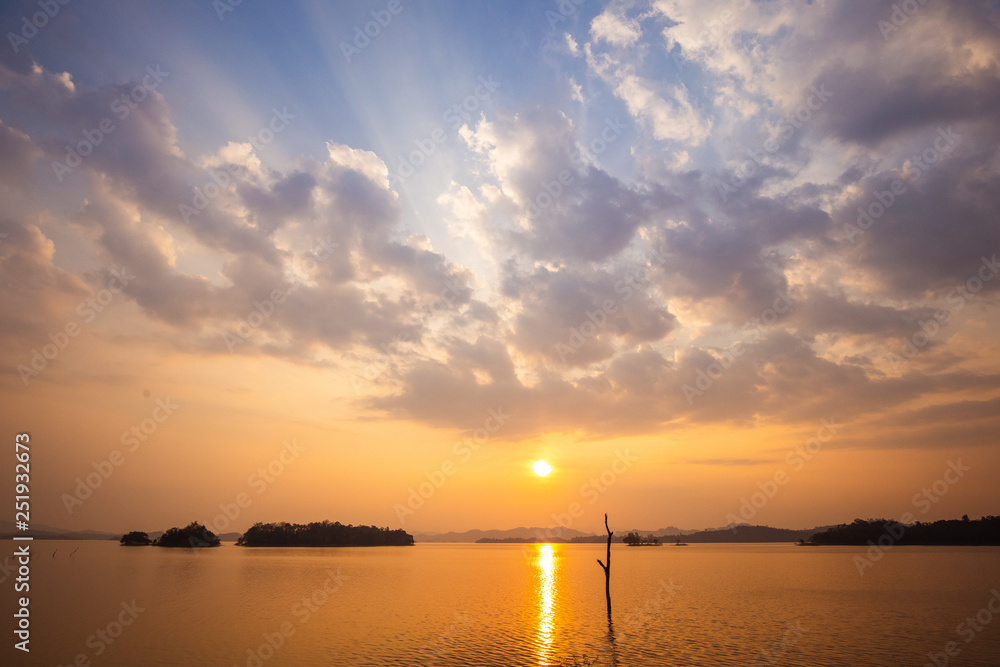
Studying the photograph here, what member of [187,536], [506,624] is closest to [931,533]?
[506,624]

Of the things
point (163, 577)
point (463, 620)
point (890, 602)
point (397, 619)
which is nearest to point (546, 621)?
point (463, 620)

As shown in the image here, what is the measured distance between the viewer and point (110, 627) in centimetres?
3281

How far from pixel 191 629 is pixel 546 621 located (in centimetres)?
2353

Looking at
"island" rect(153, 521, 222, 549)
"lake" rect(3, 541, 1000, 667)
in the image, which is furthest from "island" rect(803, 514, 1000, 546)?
"island" rect(153, 521, 222, 549)

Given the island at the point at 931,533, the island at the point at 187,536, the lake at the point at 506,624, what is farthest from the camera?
the island at the point at 187,536

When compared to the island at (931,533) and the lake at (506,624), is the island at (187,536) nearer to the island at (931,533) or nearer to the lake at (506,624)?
the lake at (506,624)

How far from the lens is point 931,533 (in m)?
177

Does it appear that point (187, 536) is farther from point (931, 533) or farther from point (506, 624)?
point (931, 533)

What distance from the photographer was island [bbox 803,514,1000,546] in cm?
15632

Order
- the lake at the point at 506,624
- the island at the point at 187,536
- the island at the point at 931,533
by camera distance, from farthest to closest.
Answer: the island at the point at 187,536
the island at the point at 931,533
the lake at the point at 506,624

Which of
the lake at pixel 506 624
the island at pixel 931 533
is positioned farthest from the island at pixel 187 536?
the island at pixel 931 533

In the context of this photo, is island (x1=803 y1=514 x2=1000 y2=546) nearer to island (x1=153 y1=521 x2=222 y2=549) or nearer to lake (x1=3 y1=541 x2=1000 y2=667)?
lake (x1=3 y1=541 x2=1000 y2=667)

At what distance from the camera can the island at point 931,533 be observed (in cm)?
15632

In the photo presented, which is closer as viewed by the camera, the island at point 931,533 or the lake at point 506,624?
the lake at point 506,624
